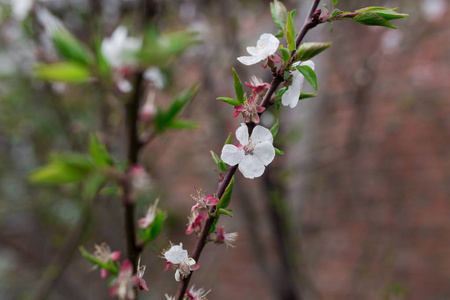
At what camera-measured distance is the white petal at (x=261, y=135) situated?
1.10 ft

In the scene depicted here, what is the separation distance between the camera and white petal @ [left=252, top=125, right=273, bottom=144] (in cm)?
34

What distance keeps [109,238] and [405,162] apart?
61.1 inches

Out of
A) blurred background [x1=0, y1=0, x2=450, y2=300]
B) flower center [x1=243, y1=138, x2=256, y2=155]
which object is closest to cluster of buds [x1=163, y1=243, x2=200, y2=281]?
flower center [x1=243, y1=138, x2=256, y2=155]

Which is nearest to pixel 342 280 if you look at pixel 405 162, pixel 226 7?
pixel 405 162

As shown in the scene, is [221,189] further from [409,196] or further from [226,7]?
[409,196]

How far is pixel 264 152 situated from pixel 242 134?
0.03m

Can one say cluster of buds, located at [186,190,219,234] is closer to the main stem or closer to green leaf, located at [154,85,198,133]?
the main stem

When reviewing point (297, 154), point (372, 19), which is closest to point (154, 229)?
point (372, 19)

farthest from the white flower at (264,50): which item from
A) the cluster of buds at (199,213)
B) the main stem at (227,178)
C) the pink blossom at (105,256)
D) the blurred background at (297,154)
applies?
the blurred background at (297,154)

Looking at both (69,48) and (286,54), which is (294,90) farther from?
(69,48)

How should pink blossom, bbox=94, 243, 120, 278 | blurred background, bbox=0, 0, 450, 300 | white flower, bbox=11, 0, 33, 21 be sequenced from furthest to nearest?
blurred background, bbox=0, 0, 450, 300 < white flower, bbox=11, 0, 33, 21 < pink blossom, bbox=94, 243, 120, 278

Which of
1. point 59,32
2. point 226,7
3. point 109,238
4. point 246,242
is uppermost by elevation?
point 59,32

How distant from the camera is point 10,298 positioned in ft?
8.52

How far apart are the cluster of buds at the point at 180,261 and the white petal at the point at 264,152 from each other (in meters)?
0.11
